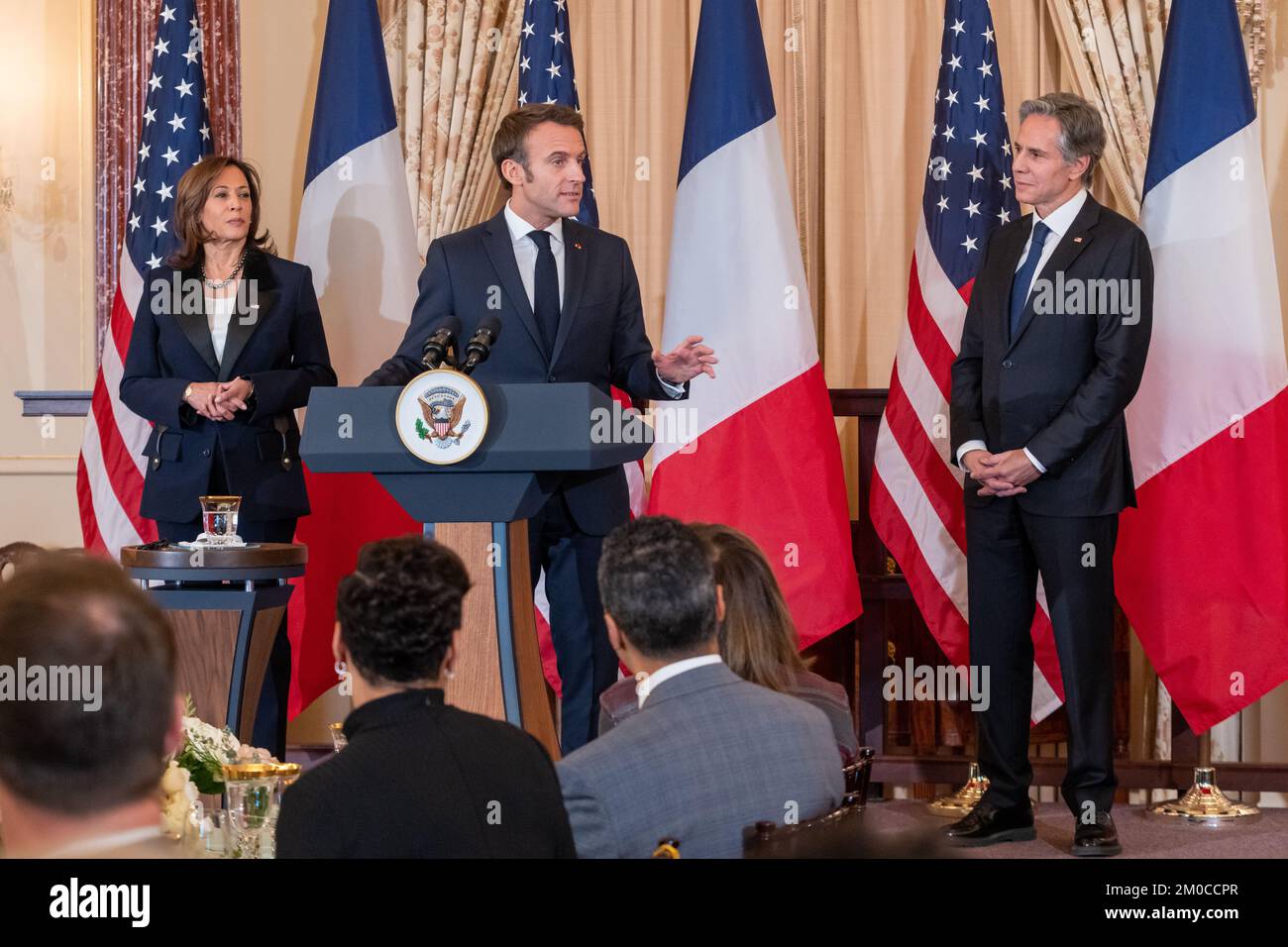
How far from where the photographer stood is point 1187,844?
13.4 ft

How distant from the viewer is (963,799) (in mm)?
4539

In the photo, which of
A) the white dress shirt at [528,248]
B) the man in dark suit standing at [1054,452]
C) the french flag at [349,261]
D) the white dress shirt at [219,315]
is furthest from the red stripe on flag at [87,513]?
the man in dark suit standing at [1054,452]

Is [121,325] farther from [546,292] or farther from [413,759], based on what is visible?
[413,759]

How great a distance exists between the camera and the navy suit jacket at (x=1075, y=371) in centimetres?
382

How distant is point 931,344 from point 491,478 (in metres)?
2.10

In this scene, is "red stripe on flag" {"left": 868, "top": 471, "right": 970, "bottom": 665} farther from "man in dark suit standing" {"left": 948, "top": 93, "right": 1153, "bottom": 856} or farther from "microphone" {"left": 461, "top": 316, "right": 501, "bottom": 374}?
"microphone" {"left": 461, "top": 316, "right": 501, "bottom": 374}

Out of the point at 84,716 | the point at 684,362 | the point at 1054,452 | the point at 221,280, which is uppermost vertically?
the point at 221,280

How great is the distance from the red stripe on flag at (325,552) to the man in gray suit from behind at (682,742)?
2.94 meters

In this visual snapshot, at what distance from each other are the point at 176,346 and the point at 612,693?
2111mm

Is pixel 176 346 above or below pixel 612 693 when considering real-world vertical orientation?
above

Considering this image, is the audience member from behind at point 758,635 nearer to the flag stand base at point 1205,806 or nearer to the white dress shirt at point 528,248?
the white dress shirt at point 528,248

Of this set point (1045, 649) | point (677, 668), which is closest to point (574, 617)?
point (677, 668)

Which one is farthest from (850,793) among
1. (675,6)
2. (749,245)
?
(675,6)
